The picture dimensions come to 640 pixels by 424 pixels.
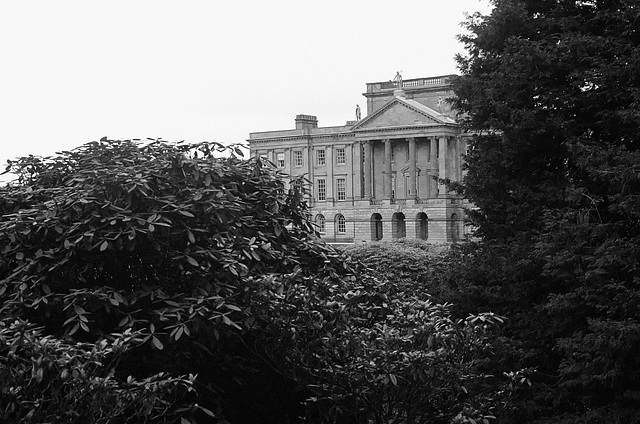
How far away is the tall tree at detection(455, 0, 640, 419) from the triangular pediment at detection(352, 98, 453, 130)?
59868mm

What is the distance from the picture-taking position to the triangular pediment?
3135 inches

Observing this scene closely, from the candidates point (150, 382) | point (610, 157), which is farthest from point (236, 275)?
point (610, 157)

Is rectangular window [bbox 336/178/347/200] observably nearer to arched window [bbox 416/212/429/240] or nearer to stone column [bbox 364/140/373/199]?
stone column [bbox 364/140/373/199]

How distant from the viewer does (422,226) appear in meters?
84.1

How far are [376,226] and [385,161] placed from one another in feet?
21.5

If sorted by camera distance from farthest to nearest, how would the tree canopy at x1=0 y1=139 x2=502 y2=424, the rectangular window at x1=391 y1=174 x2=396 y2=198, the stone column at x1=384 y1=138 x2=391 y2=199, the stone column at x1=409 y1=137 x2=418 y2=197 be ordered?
the rectangular window at x1=391 y1=174 x2=396 y2=198 → the stone column at x1=384 y1=138 x2=391 y2=199 → the stone column at x1=409 y1=137 x2=418 y2=197 → the tree canopy at x1=0 y1=139 x2=502 y2=424

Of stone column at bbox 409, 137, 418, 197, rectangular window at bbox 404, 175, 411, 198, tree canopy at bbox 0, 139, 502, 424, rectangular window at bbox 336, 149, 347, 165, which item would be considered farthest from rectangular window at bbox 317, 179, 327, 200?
tree canopy at bbox 0, 139, 502, 424

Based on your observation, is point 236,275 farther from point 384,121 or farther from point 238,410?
point 384,121

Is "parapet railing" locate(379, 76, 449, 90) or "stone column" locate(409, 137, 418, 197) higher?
"parapet railing" locate(379, 76, 449, 90)

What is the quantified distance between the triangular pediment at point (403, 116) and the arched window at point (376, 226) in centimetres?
877

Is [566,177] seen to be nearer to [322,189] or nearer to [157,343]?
[157,343]

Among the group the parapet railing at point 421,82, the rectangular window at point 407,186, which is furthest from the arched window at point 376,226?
the parapet railing at point 421,82

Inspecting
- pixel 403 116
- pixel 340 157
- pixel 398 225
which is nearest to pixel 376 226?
pixel 398 225

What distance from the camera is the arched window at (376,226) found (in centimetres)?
8662
